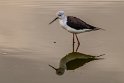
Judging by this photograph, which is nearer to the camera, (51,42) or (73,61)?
(73,61)

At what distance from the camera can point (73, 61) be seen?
9.48 meters

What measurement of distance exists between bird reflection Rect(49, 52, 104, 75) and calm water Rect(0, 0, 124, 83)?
13 cm

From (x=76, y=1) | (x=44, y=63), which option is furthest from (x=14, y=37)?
(x=76, y=1)

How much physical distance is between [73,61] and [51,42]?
1.46 meters

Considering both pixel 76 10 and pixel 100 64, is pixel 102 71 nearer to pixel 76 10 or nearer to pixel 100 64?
pixel 100 64

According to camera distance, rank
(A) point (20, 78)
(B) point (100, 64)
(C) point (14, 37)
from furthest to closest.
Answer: (C) point (14, 37), (B) point (100, 64), (A) point (20, 78)

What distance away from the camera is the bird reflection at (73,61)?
29.8 ft

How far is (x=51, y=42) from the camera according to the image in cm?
1080

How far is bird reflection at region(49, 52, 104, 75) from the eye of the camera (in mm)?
9078

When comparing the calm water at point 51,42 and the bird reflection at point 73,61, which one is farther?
the bird reflection at point 73,61

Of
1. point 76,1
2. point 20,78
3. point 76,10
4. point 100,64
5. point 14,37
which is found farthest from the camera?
point 76,1

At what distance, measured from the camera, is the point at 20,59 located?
966cm

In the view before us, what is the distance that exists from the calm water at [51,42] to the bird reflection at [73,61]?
13 cm

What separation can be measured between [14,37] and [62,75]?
2985 millimetres
